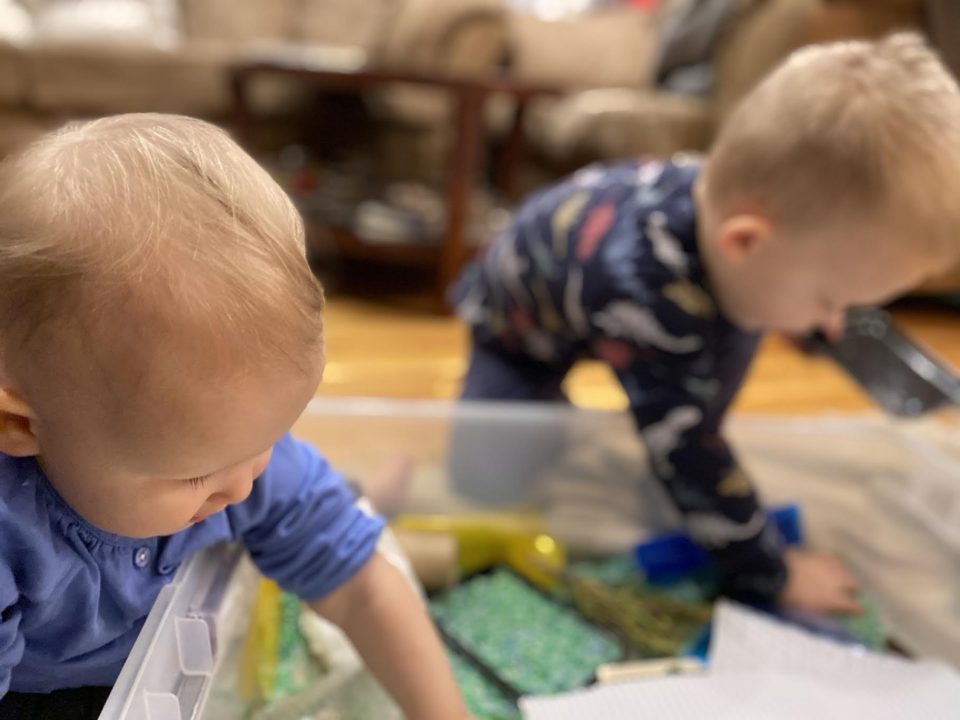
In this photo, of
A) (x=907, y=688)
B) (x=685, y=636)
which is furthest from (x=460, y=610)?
(x=907, y=688)

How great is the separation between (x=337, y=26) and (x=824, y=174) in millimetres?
1842

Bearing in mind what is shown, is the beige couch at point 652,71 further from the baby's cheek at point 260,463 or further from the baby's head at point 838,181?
the baby's cheek at point 260,463

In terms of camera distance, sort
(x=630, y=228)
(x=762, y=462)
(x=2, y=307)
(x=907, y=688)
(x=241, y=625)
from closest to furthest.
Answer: (x=2, y=307) → (x=241, y=625) → (x=907, y=688) → (x=630, y=228) → (x=762, y=462)

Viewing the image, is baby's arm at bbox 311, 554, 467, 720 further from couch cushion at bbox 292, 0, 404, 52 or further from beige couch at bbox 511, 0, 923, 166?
couch cushion at bbox 292, 0, 404, 52

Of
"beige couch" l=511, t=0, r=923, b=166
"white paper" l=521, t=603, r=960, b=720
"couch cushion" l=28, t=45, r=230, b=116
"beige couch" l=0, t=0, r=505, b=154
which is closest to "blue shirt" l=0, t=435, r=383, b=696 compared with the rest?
"white paper" l=521, t=603, r=960, b=720

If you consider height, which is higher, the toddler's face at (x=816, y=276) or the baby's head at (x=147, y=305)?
the baby's head at (x=147, y=305)

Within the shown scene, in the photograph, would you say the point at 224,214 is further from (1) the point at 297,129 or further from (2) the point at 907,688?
(1) the point at 297,129

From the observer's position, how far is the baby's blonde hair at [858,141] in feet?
1.78

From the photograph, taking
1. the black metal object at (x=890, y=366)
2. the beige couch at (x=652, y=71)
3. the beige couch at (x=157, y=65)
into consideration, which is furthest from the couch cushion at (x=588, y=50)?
the black metal object at (x=890, y=366)

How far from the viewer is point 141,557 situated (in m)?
0.38

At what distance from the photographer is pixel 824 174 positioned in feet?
1.84

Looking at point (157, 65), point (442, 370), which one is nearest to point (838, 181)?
point (442, 370)

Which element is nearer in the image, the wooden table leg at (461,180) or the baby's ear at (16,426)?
the baby's ear at (16,426)

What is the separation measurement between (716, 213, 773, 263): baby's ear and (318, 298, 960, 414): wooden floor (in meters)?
0.51
